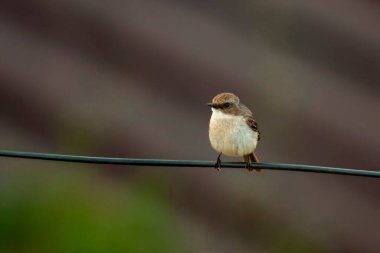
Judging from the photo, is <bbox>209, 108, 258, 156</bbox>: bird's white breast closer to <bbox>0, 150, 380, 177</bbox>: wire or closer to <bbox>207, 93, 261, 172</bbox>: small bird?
<bbox>207, 93, 261, 172</bbox>: small bird

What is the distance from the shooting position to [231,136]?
19.1 feet

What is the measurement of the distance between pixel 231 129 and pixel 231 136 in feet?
0.19

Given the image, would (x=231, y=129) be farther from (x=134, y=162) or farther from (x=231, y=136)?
(x=134, y=162)

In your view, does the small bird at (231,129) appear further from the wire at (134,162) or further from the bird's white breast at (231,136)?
the wire at (134,162)

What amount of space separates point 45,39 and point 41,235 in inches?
123

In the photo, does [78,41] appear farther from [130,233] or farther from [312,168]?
[312,168]

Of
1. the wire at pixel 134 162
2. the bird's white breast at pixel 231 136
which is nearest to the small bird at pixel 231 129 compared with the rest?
the bird's white breast at pixel 231 136

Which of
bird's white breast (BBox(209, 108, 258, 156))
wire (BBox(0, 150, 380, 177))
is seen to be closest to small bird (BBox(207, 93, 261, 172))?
bird's white breast (BBox(209, 108, 258, 156))

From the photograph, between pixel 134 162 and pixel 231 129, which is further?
pixel 231 129

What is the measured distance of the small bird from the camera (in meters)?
5.83

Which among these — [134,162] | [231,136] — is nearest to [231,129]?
[231,136]

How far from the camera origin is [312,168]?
4.35 meters

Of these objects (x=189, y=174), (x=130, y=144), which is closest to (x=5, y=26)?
(x=130, y=144)

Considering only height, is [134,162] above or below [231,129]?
below
